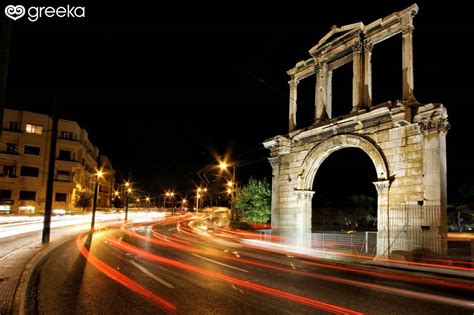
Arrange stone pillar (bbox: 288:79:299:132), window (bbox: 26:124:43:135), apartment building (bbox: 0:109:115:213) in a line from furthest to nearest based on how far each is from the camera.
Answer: window (bbox: 26:124:43:135)
apartment building (bbox: 0:109:115:213)
stone pillar (bbox: 288:79:299:132)

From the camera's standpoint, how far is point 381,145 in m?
19.5

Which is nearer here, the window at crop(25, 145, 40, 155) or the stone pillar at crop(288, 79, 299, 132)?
the stone pillar at crop(288, 79, 299, 132)

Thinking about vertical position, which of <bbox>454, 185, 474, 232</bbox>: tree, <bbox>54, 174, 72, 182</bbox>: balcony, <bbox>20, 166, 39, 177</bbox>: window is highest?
<bbox>20, 166, 39, 177</bbox>: window

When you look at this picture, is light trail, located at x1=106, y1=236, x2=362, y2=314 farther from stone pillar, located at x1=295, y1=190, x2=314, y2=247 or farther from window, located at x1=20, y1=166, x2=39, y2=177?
window, located at x1=20, y1=166, x2=39, y2=177

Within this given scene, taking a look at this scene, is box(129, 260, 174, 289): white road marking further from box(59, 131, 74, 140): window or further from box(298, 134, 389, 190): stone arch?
box(59, 131, 74, 140): window

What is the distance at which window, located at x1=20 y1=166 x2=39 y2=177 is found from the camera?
57500 millimetres

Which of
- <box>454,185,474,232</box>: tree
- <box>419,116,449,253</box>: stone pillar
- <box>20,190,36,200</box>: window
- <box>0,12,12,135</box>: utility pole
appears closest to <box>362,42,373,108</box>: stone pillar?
<box>419,116,449,253</box>: stone pillar

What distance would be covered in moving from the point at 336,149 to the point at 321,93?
4150mm

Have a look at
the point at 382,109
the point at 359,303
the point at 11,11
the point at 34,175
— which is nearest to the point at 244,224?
the point at 382,109

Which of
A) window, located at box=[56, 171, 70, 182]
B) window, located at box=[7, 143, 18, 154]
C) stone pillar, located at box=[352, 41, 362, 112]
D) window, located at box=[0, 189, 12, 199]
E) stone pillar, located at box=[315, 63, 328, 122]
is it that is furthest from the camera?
window, located at box=[56, 171, 70, 182]

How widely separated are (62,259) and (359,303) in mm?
11202

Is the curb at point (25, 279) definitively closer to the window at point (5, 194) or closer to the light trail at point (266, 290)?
the light trail at point (266, 290)

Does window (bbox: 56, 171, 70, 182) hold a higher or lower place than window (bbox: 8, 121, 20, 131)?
lower

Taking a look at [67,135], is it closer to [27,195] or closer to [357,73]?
[27,195]
